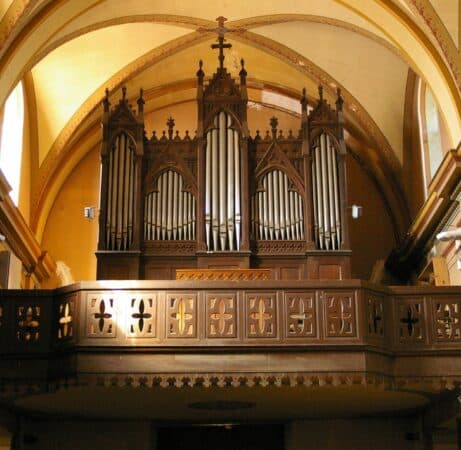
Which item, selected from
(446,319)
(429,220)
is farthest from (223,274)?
(429,220)

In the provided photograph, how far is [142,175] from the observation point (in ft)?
49.1

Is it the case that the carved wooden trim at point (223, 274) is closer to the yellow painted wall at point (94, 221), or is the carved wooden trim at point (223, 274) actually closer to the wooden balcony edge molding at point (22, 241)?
the wooden balcony edge molding at point (22, 241)

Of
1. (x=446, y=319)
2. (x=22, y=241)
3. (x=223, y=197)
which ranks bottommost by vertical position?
(x=446, y=319)

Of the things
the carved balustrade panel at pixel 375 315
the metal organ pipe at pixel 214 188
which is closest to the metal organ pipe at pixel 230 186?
the metal organ pipe at pixel 214 188

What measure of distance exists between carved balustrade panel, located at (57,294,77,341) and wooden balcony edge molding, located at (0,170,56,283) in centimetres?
269

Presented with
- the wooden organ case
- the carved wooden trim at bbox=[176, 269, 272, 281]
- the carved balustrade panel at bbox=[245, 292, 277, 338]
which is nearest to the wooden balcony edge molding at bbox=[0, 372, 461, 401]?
the carved balustrade panel at bbox=[245, 292, 277, 338]

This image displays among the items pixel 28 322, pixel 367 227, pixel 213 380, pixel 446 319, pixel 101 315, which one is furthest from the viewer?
pixel 367 227

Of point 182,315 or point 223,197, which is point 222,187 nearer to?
point 223,197

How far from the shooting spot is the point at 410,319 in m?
11.9

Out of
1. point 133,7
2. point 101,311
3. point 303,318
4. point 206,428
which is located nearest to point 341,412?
point 206,428

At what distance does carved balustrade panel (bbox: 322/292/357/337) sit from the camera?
11.5 meters

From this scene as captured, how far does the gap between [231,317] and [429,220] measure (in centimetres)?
483

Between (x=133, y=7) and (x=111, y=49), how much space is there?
154 cm

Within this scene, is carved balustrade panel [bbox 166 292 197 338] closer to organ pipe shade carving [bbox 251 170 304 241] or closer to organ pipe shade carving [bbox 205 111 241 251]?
organ pipe shade carving [bbox 205 111 241 251]
